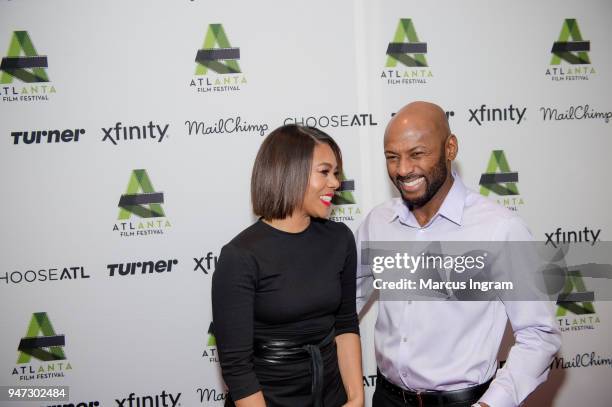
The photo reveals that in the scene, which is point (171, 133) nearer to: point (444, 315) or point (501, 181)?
point (444, 315)

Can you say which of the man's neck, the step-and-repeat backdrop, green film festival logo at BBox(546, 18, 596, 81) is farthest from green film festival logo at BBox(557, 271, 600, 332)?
the man's neck

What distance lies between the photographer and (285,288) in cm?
150

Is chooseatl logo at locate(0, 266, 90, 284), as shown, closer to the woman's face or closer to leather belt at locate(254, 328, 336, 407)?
leather belt at locate(254, 328, 336, 407)

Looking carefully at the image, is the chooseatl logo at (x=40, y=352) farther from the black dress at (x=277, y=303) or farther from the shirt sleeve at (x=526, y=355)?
Result: the shirt sleeve at (x=526, y=355)

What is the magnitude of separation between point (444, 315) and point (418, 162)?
1.71ft

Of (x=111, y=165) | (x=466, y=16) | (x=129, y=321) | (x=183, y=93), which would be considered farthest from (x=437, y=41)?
(x=129, y=321)

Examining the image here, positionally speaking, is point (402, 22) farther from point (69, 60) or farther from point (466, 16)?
point (69, 60)

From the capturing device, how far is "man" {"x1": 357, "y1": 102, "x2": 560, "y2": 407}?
58.7 inches

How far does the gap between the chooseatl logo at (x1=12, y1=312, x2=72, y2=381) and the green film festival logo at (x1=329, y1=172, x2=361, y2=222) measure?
158 centimetres

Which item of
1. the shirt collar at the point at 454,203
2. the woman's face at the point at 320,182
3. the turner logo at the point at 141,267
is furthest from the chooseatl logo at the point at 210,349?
the shirt collar at the point at 454,203

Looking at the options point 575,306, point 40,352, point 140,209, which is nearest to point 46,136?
point 140,209

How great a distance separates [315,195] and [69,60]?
1666 millimetres

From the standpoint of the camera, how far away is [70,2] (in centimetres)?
240

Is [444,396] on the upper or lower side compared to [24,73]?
lower
